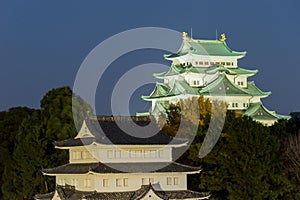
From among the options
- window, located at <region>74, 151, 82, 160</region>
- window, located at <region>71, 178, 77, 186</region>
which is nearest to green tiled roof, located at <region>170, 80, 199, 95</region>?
window, located at <region>74, 151, 82, 160</region>

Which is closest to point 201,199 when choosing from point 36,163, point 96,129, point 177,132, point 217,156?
point 217,156

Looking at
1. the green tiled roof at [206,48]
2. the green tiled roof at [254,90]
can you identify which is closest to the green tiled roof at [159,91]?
the green tiled roof at [206,48]

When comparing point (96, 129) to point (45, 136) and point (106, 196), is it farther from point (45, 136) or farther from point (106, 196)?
point (45, 136)

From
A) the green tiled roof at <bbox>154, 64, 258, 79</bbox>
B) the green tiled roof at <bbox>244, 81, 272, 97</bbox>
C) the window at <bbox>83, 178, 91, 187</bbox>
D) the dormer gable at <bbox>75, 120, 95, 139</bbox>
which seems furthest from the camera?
the green tiled roof at <bbox>244, 81, 272, 97</bbox>

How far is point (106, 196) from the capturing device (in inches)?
1145

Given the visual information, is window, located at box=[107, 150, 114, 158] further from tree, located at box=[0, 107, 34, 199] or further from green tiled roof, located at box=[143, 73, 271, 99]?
green tiled roof, located at box=[143, 73, 271, 99]

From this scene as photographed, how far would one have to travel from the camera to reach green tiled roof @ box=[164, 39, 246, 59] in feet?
190

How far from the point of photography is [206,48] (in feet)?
192

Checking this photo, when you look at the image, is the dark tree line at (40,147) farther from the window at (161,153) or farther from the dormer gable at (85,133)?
the window at (161,153)

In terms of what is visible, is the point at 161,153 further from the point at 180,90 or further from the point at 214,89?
the point at 214,89

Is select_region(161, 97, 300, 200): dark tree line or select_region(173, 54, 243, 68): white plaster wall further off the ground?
select_region(173, 54, 243, 68): white plaster wall

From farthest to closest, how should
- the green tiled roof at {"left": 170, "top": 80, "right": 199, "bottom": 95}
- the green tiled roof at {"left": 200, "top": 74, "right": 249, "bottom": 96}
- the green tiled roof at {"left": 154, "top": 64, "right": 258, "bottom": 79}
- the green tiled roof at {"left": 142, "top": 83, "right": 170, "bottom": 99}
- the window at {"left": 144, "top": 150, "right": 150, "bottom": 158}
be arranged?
the green tiled roof at {"left": 142, "top": 83, "right": 170, "bottom": 99} < the green tiled roof at {"left": 154, "top": 64, "right": 258, "bottom": 79} < the green tiled roof at {"left": 200, "top": 74, "right": 249, "bottom": 96} < the green tiled roof at {"left": 170, "top": 80, "right": 199, "bottom": 95} < the window at {"left": 144, "top": 150, "right": 150, "bottom": 158}

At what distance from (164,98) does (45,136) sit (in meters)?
17.2

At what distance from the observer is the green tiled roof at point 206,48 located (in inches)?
2285
